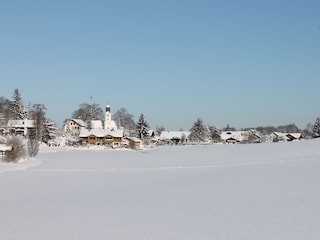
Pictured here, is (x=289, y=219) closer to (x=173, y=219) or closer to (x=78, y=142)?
(x=173, y=219)

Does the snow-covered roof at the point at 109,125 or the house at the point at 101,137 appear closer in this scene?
the house at the point at 101,137

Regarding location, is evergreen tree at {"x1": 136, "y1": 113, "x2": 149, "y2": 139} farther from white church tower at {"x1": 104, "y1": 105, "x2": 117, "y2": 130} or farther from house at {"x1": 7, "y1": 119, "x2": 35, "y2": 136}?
house at {"x1": 7, "y1": 119, "x2": 35, "y2": 136}

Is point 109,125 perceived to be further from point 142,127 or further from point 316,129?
point 316,129

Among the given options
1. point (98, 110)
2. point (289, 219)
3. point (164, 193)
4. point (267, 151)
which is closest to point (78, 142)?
point (98, 110)

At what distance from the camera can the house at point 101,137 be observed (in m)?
101

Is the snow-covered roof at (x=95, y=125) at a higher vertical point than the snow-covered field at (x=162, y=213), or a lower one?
higher

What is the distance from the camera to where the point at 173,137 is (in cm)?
13825

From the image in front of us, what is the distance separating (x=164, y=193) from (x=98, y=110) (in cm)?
11852

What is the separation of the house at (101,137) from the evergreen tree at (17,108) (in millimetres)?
13572

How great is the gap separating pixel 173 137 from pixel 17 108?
177ft

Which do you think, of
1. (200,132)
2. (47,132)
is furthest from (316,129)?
(47,132)

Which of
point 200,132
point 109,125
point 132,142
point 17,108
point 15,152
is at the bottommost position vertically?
point 15,152

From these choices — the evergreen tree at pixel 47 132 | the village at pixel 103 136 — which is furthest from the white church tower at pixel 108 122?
the evergreen tree at pixel 47 132

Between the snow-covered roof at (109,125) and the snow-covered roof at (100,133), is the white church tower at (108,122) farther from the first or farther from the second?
the snow-covered roof at (100,133)
